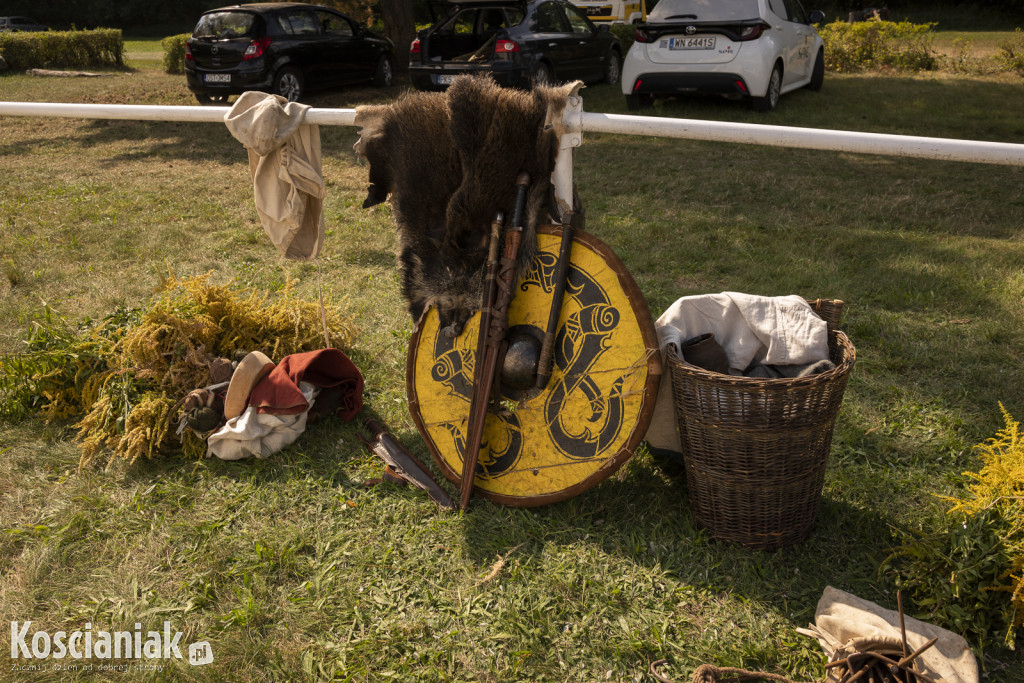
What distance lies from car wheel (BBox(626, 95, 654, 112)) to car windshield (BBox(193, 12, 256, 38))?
5.77 metres

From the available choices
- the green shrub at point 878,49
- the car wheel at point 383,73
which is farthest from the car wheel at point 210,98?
the green shrub at point 878,49

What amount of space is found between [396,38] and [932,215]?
1080 cm

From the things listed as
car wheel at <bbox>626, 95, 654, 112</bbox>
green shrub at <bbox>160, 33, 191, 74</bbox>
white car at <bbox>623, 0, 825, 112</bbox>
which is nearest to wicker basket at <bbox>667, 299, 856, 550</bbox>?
white car at <bbox>623, 0, 825, 112</bbox>

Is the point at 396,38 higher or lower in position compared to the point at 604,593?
higher

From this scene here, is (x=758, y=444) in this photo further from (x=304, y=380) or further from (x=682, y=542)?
(x=304, y=380)

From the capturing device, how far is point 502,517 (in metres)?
2.64

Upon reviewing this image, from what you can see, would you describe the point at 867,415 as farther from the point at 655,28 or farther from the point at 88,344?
the point at 655,28

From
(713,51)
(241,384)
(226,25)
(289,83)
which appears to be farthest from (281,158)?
(226,25)

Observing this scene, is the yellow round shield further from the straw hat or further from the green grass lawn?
the straw hat

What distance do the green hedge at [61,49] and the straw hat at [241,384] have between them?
2004 cm

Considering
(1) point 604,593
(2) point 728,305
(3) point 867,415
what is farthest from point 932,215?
(1) point 604,593

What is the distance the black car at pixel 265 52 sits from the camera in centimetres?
1068

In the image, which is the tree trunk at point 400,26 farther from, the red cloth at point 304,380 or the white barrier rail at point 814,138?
the white barrier rail at point 814,138

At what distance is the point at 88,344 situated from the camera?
3424mm
